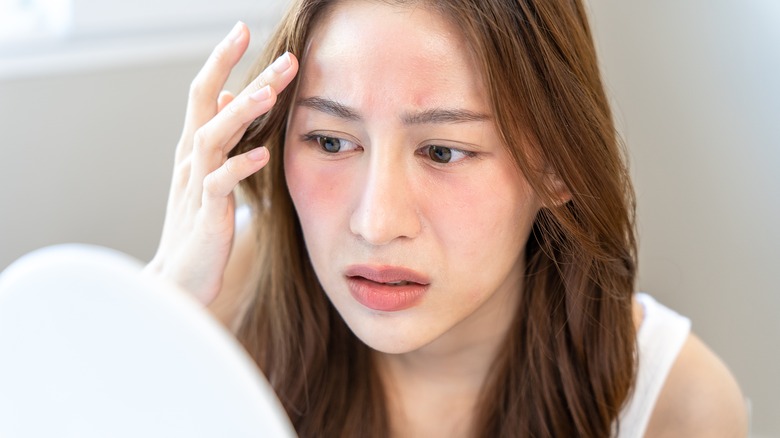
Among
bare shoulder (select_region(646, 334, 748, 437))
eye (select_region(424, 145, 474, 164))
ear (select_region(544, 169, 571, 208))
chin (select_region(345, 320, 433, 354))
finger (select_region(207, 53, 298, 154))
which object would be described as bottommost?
bare shoulder (select_region(646, 334, 748, 437))

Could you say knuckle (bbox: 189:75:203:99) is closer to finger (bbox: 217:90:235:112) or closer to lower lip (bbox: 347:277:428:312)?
finger (bbox: 217:90:235:112)

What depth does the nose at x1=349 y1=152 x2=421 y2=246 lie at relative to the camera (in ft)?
3.03

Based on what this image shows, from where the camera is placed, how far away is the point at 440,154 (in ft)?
3.18

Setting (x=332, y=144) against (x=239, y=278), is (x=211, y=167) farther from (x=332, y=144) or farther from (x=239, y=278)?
(x=239, y=278)

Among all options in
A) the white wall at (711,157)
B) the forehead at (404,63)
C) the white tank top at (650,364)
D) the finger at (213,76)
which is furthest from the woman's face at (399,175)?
the white wall at (711,157)

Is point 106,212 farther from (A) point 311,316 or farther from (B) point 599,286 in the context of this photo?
(B) point 599,286

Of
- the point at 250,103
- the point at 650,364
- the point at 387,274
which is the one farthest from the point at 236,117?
the point at 650,364

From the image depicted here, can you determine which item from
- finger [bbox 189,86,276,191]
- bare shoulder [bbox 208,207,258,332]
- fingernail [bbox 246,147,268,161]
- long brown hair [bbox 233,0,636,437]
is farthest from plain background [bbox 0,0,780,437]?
fingernail [bbox 246,147,268,161]

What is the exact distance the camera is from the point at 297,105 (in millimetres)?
1005

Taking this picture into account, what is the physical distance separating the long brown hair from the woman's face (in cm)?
3

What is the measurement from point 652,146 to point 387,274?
1067 mm

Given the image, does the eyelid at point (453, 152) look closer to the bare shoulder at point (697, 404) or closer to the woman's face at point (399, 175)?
the woman's face at point (399, 175)

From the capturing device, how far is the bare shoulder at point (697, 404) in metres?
1.21

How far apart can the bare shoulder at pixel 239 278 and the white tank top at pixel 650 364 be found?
1.80 ft
